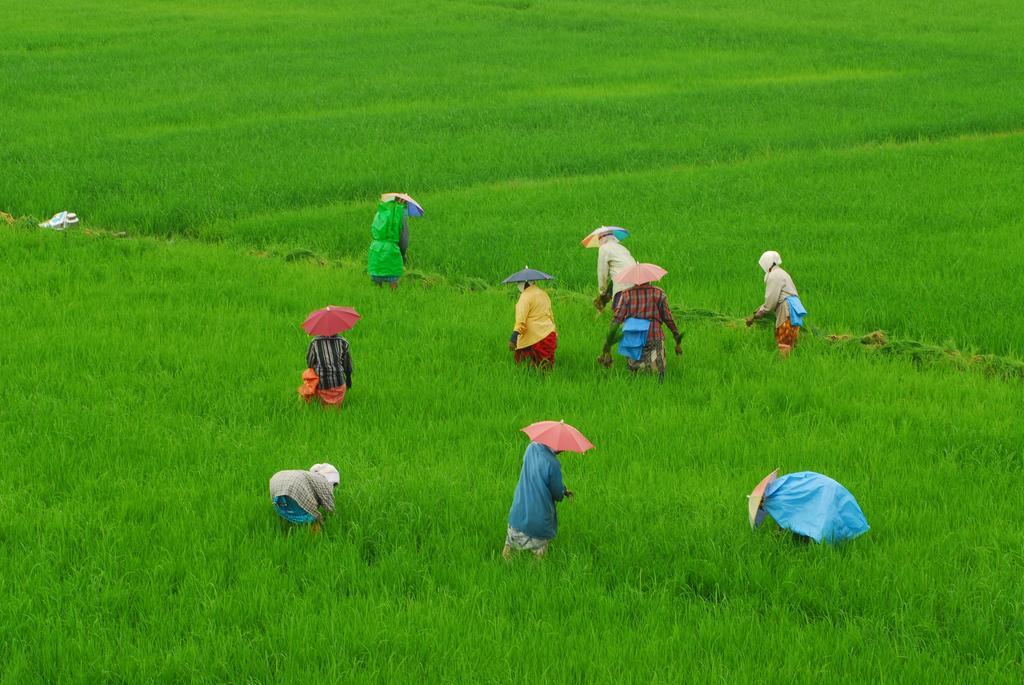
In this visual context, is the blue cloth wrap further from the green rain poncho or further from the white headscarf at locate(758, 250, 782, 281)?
the green rain poncho

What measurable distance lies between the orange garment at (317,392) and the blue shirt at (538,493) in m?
2.88

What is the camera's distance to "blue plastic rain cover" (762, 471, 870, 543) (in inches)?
267

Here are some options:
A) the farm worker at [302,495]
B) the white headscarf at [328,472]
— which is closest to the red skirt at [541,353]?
the white headscarf at [328,472]

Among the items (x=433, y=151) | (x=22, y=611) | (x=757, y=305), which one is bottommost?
(x=22, y=611)

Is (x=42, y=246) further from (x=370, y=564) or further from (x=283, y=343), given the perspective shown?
(x=370, y=564)

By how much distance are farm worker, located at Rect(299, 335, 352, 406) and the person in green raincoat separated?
389 centimetres

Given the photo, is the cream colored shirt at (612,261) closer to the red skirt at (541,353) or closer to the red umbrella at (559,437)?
the red skirt at (541,353)

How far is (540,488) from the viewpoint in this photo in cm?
→ 656

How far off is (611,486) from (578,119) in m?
16.2

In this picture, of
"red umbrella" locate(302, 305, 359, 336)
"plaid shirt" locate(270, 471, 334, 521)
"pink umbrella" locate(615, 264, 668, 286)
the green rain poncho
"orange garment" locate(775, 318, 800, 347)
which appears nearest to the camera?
"plaid shirt" locate(270, 471, 334, 521)

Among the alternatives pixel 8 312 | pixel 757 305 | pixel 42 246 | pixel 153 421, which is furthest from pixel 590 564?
pixel 42 246

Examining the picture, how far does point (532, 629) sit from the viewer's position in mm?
5969

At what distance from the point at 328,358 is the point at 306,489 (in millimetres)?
2258

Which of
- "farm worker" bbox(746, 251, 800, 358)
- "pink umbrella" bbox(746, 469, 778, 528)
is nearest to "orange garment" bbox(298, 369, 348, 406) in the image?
"pink umbrella" bbox(746, 469, 778, 528)
